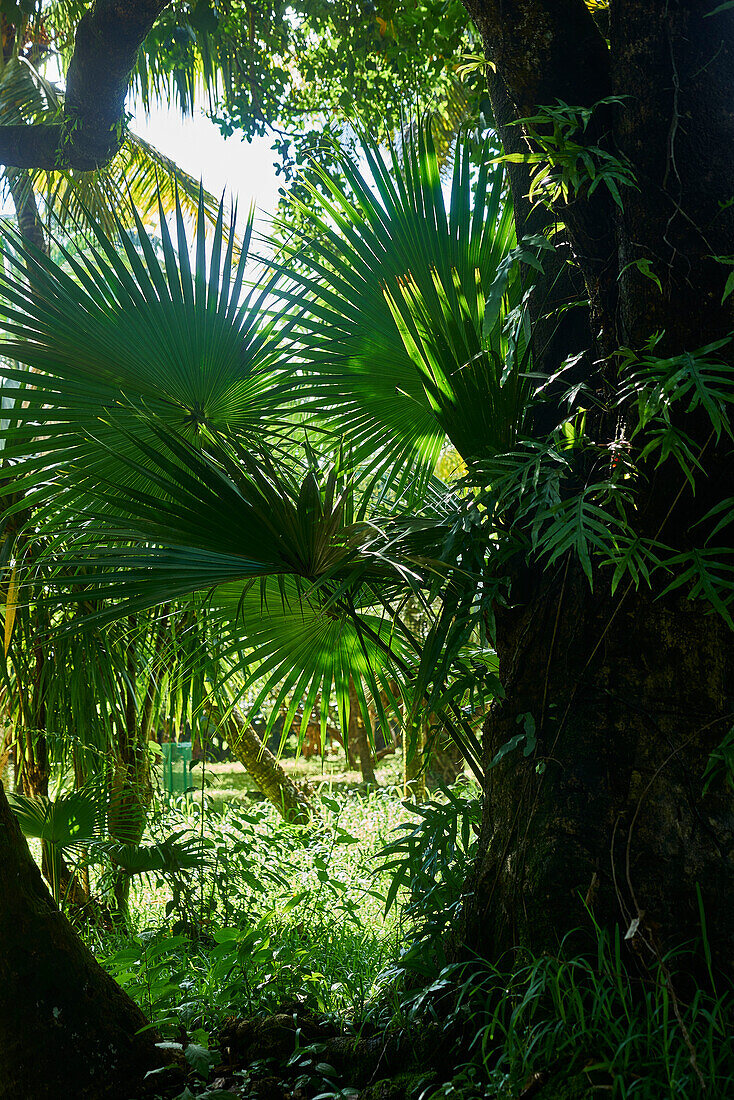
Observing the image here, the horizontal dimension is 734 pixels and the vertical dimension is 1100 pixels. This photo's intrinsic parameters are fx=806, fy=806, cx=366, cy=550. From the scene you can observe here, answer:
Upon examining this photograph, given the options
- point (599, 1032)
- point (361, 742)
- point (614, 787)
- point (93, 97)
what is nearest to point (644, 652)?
point (614, 787)

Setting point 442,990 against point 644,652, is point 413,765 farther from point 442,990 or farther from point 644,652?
point 644,652

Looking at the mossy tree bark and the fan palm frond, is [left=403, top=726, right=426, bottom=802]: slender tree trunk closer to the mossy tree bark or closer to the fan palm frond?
the mossy tree bark

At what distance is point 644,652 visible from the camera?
1.64m

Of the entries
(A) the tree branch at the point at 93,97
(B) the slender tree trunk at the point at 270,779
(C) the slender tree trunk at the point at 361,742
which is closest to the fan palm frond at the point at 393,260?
(A) the tree branch at the point at 93,97

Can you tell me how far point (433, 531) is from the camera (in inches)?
74.2

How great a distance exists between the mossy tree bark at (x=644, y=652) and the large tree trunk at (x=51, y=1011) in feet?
2.54

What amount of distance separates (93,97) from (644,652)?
13.0 feet

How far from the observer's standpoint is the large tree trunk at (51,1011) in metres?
1.56

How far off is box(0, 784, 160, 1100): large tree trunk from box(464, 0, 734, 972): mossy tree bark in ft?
2.54

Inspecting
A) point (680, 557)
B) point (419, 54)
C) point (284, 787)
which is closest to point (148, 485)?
point (680, 557)

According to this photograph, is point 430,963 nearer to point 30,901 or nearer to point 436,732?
point 436,732

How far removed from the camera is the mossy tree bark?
1.53 metres

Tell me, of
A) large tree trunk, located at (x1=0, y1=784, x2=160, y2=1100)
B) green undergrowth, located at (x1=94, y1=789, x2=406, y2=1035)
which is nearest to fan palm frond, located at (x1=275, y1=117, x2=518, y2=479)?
green undergrowth, located at (x1=94, y1=789, x2=406, y2=1035)

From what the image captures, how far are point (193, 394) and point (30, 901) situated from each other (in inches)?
52.9
